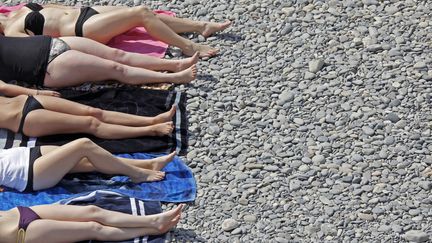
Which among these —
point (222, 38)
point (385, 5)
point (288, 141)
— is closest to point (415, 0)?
point (385, 5)

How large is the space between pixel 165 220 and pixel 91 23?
226 cm

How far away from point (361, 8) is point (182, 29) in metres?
1.53

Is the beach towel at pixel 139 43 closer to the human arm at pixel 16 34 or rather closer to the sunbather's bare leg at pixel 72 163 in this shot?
the human arm at pixel 16 34

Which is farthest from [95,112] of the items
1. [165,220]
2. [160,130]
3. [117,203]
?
[165,220]

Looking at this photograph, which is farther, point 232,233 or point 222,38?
point 222,38

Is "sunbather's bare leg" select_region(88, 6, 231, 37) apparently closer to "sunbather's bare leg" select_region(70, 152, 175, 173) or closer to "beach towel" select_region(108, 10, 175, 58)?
"beach towel" select_region(108, 10, 175, 58)

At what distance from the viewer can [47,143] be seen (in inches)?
287

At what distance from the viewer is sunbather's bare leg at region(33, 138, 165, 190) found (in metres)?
6.84

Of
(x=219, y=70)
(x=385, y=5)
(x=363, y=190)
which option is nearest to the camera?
(x=363, y=190)

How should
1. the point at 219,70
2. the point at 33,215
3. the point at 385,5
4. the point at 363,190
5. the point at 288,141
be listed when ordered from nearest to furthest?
the point at 33,215 → the point at 363,190 → the point at 288,141 → the point at 219,70 → the point at 385,5

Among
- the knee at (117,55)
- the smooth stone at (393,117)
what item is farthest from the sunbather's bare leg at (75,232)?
the smooth stone at (393,117)

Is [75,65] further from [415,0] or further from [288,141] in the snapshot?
[415,0]

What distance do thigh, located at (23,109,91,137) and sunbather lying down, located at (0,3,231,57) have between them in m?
1.10

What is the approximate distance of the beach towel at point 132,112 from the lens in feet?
24.0
